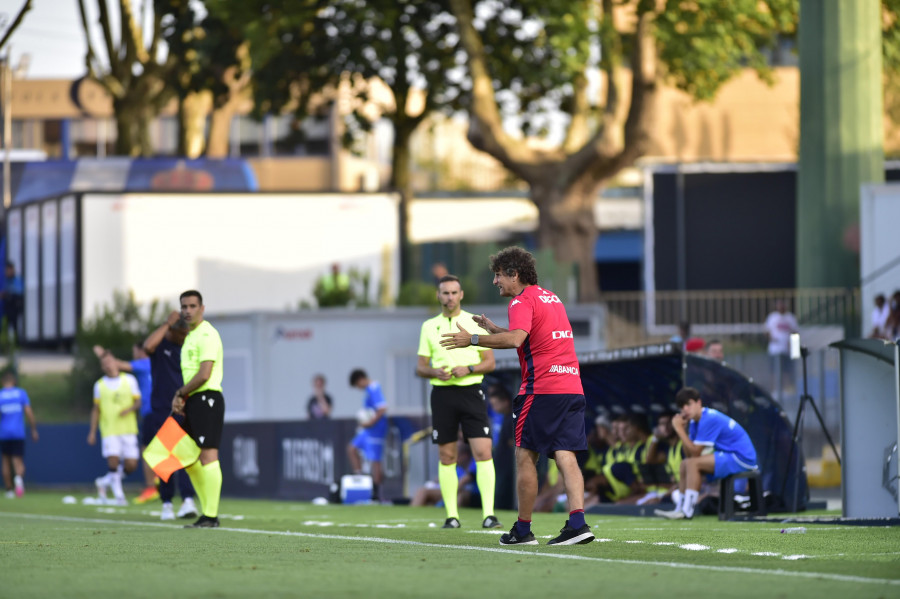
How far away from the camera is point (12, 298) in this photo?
34094mm

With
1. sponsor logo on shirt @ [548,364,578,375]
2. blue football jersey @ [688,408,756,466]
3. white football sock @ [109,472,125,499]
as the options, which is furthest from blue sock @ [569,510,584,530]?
white football sock @ [109,472,125,499]

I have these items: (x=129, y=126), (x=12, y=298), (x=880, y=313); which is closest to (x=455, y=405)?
(x=880, y=313)

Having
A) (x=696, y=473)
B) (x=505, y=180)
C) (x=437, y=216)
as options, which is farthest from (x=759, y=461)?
(x=505, y=180)

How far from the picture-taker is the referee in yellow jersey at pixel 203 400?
13.7 meters

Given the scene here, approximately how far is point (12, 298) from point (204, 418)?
2149 cm

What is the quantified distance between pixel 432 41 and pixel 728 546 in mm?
28839

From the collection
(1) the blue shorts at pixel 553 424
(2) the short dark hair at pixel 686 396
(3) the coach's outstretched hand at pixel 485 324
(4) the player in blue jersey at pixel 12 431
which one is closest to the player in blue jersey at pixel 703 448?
(2) the short dark hair at pixel 686 396

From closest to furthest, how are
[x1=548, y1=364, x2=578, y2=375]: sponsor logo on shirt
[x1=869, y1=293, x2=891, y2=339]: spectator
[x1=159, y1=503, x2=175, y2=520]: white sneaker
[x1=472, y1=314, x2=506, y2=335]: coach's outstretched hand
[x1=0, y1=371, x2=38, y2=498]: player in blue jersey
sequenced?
1. [x1=472, y1=314, x2=506, y2=335]: coach's outstretched hand
2. [x1=548, y1=364, x2=578, y2=375]: sponsor logo on shirt
3. [x1=159, y1=503, x2=175, y2=520]: white sneaker
4. [x1=869, y1=293, x2=891, y2=339]: spectator
5. [x1=0, y1=371, x2=38, y2=498]: player in blue jersey

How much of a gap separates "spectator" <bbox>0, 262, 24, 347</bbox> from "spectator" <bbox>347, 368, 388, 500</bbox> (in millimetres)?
13415

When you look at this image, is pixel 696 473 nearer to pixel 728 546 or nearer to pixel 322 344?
pixel 728 546

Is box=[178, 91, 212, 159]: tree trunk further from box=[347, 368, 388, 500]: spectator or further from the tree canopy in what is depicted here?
box=[347, 368, 388, 500]: spectator

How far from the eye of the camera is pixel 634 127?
32.1 meters

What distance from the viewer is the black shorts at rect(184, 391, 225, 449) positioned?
13711 mm

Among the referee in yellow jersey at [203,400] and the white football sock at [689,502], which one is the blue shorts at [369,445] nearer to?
the white football sock at [689,502]
